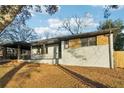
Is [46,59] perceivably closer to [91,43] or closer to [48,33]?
[91,43]

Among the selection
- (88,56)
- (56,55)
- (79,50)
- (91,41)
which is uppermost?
(91,41)

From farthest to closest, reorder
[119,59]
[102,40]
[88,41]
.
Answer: [88,41], [102,40], [119,59]

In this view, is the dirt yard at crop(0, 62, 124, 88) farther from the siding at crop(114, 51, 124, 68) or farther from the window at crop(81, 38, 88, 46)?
the window at crop(81, 38, 88, 46)

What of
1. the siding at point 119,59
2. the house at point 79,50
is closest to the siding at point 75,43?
the house at point 79,50

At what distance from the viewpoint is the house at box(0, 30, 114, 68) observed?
25.6 meters

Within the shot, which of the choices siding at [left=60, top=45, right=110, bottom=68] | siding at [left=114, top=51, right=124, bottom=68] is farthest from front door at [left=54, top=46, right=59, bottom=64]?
siding at [left=114, top=51, right=124, bottom=68]

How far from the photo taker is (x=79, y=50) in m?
28.8

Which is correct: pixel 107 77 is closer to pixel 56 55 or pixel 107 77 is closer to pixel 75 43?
pixel 75 43

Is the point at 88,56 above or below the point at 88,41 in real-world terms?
below

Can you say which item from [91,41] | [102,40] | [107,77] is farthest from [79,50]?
[107,77]

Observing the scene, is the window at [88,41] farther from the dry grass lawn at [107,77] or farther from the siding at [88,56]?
the dry grass lawn at [107,77]

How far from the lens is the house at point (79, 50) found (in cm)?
2562

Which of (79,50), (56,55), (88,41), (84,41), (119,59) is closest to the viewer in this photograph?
(119,59)

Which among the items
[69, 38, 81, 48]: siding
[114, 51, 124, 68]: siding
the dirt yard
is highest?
[69, 38, 81, 48]: siding
